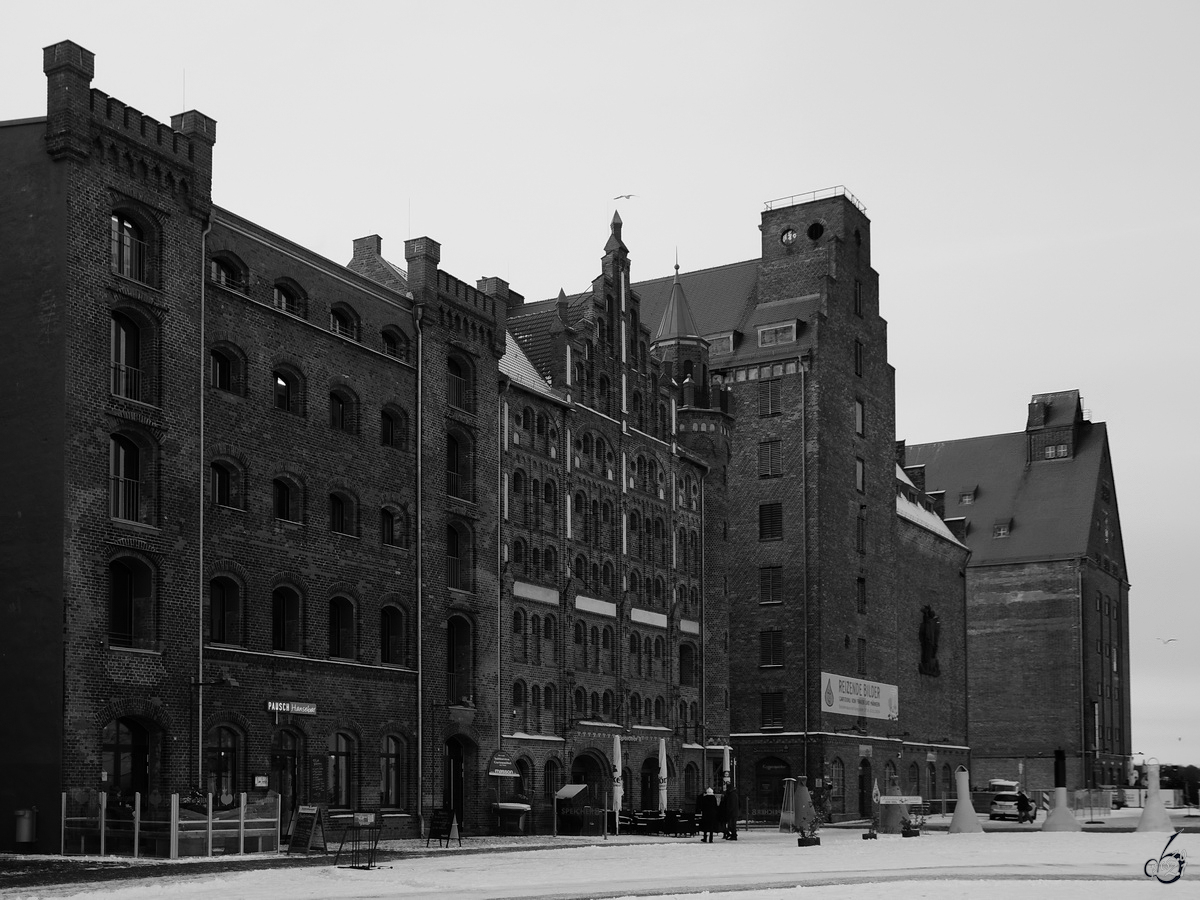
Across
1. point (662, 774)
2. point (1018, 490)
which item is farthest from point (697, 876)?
point (1018, 490)

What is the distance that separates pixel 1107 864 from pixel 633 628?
92.3 feet

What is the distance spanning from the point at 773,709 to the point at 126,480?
41.6m

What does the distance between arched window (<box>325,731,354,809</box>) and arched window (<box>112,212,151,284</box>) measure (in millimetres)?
13567

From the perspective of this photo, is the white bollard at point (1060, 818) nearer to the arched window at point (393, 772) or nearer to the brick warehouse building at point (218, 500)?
the brick warehouse building at point (218, 500)

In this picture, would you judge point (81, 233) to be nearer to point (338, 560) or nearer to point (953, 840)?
point (338, 560)

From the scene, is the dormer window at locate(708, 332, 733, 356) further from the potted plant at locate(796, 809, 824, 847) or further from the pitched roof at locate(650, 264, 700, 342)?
the potted plant at locate(796, 809, 824, 847)

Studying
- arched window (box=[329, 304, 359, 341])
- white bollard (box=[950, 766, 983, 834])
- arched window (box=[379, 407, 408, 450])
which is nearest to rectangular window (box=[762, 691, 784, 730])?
white bollard (box=[950, 766, 983, 834])

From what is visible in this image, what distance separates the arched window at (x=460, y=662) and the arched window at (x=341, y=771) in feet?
18.5

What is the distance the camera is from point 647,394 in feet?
204

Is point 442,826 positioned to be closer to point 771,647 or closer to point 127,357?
point 127,357

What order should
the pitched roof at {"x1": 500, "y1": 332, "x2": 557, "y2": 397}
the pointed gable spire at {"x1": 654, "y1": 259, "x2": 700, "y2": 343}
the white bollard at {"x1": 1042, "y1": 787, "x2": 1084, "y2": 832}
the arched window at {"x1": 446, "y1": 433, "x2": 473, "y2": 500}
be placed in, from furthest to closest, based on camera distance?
the pointed gable spire at {"x1": 654, "y1": 259, "x2": 700, "y2": 343}
the white bollard at {"x1": 1042, "y1": 787, "x2": 1084, "y2": 832}
the pitched roof at {"x1": 500, "y1": 332, "x2": 557, "y2": 397}
the arched window at {"x1": 446, "y1": 433, "x2": 473, "y2": 500}

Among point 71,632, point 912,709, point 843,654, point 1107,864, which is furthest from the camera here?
point 912,709

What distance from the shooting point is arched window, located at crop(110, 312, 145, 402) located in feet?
127

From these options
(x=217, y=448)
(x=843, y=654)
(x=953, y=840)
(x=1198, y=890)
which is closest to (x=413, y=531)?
A: (x=217, y=448)
